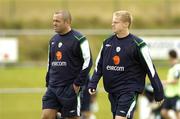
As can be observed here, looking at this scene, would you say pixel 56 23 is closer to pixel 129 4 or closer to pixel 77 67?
pixel 77 67

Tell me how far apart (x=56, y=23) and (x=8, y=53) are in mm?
11286

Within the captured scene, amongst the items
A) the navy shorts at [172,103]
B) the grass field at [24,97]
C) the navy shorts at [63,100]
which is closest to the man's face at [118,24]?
the navy shorts at [63,100]

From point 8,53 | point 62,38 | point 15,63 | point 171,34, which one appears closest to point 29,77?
point 15,63

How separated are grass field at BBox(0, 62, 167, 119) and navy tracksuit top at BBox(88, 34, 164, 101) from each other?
870cm

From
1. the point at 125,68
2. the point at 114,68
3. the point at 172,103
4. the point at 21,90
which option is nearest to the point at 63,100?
the point at 114,68

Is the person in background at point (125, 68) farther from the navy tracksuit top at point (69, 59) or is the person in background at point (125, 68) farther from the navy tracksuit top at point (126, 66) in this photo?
the navy tracksuit top at point (69, 59)

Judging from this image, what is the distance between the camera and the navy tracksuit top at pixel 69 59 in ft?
35.9

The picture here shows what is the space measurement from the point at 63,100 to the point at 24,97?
11218 millimetres

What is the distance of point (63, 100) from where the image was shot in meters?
11.0

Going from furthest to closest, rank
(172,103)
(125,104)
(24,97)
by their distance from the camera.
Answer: (24,97) < (172,103) < (125,104)

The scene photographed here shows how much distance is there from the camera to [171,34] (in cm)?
2330

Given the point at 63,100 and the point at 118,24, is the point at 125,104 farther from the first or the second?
the point at 63,100

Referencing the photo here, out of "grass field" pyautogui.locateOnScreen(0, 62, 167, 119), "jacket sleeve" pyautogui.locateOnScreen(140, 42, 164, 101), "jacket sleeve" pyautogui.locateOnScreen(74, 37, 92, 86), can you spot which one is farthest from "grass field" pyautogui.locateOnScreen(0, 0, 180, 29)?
"jacket sleeve" pyautogui.locateOnScreen(140, 42, 164, 101)

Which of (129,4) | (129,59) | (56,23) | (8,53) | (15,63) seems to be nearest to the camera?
(129,59)
